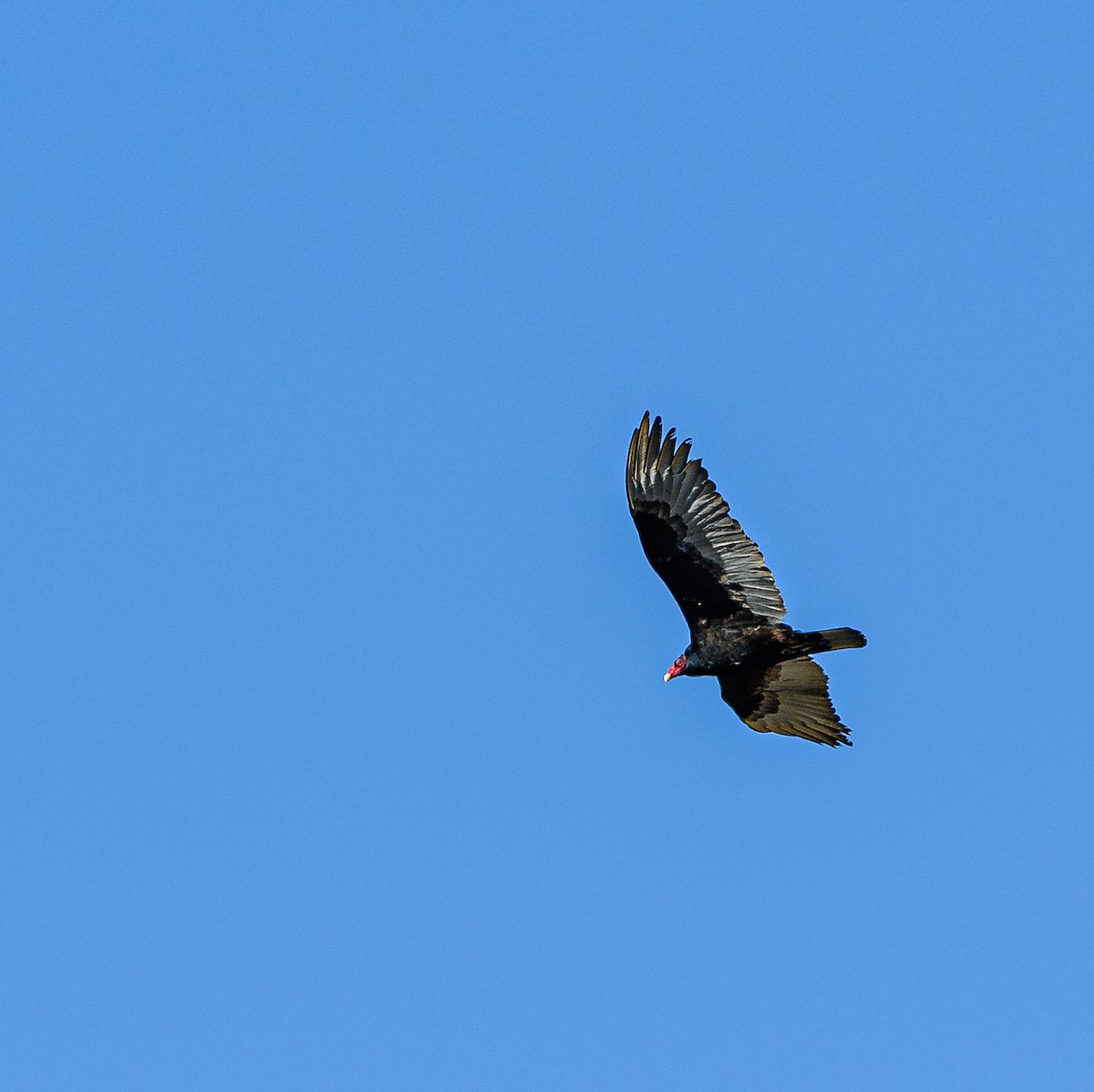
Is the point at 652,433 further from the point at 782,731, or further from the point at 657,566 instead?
the point at 782,731

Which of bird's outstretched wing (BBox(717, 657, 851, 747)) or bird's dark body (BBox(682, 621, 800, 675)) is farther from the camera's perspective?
bird's outstretched wing (BBox(717, 657, 851, 747))

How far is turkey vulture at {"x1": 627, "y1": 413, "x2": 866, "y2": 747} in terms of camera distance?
1822cm

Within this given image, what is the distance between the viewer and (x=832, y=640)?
1794cm

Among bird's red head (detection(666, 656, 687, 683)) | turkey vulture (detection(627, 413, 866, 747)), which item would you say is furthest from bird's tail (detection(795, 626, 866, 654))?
bird's red head (detection(666, 656, 687, 683))

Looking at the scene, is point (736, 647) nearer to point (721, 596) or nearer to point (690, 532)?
point (721, 596)

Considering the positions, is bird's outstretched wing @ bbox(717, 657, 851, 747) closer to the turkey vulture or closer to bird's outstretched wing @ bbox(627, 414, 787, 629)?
the turkey vulture

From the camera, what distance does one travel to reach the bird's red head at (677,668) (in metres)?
19.1

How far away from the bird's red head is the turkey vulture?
0.01 metres

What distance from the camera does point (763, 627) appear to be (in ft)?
61.0

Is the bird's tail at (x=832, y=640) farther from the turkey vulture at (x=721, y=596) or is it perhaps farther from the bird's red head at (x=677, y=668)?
the bird's red head at (x=677, y=668)

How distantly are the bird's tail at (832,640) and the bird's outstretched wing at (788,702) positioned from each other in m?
1.02

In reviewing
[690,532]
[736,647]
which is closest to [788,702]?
[736,647]

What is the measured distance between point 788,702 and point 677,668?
3.82 ft

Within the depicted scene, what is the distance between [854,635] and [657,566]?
77.4 inches
